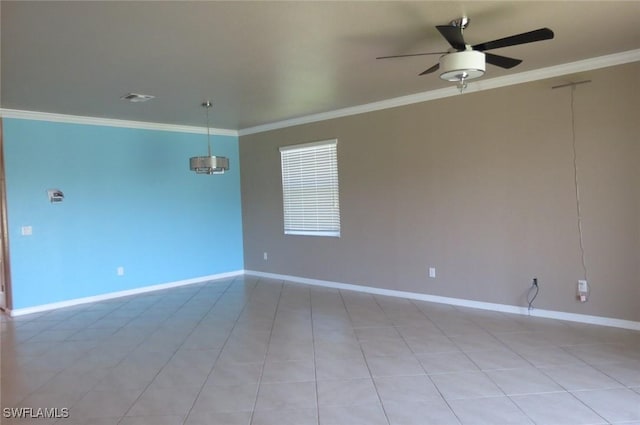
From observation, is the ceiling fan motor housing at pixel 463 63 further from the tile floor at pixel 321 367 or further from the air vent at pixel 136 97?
the air vent at pixel 136 97

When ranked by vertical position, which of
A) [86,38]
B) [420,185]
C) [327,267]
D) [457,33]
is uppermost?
[86,38]

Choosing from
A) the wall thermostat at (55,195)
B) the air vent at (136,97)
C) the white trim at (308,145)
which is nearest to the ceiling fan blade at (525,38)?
the white trim at (308,145)

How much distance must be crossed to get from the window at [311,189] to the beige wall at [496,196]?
0.56 feet

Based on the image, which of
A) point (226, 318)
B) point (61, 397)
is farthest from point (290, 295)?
point (61, 397)

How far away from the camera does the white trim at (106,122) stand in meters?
4.99

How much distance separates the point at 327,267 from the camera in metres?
6.12

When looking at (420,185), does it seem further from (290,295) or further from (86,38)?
(86,38)

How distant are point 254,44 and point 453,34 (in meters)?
1.45

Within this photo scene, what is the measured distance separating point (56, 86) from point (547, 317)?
5.37 m

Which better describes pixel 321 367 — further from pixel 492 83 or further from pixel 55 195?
pixel 55 195

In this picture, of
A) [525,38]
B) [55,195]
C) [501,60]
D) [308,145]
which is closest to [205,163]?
[308,145]

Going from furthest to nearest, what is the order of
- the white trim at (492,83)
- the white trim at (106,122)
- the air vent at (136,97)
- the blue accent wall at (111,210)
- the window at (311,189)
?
1. the window at (311,189)
2. the blue accent wall at (111,210)
3. the white trim at (106,122)
4. the air vent at (136,97)
5. the white trim at (492,83)

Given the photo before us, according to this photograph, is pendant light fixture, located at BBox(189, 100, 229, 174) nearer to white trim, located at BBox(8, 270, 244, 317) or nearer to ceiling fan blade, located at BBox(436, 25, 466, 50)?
white trim, located at BBox(8, 270, 244, 317)

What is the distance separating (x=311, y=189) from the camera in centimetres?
628
